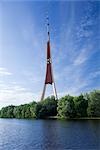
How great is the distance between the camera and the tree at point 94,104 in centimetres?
1523

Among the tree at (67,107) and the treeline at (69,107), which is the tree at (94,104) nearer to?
the treeline at (69,107)

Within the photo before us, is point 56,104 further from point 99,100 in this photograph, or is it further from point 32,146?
point 32,146

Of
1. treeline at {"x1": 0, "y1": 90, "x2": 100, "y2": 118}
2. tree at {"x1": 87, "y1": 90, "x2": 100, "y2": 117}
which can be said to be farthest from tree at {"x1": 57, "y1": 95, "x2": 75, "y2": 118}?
tree at {"x1": 87, "y1": 90, "x2": 100, "y2": 117}

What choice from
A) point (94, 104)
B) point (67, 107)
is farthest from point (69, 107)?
point (94, 104)

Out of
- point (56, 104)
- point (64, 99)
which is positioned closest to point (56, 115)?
point (56, 104)

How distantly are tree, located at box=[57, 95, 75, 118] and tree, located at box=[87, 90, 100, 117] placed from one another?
1.32 metres

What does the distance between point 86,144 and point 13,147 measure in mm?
1392

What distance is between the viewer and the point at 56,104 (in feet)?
59.9

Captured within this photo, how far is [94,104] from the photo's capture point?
15.3m

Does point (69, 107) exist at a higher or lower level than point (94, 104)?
higher

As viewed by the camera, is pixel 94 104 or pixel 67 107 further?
pixel 67 107

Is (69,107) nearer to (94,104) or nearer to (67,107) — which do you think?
(67,107)

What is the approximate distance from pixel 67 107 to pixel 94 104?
1679mm

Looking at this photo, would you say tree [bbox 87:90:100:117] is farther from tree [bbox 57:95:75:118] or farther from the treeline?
tree [bbox 57:95:75:118]
